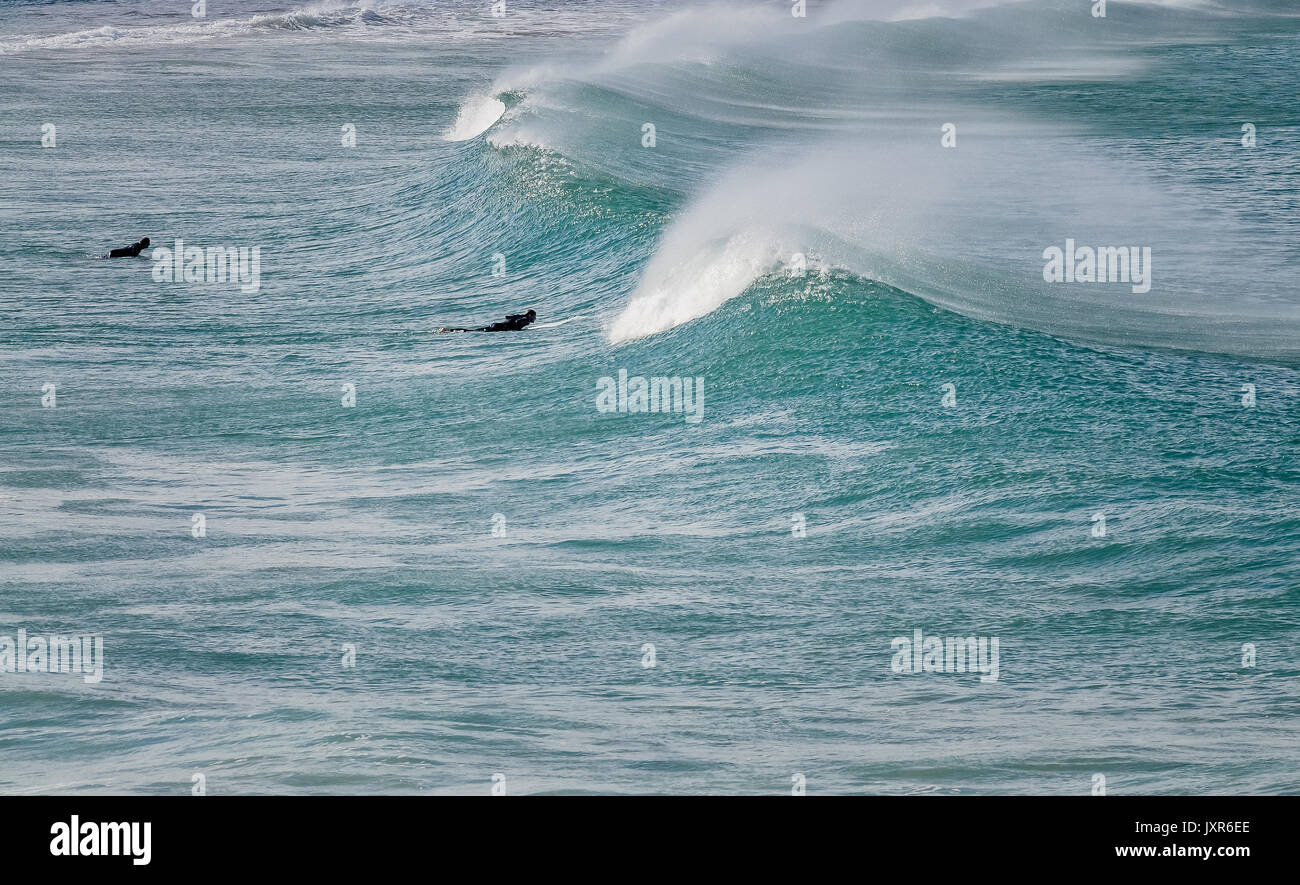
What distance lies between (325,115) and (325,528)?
28.1m

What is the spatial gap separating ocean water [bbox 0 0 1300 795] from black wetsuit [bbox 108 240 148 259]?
0.58 ft

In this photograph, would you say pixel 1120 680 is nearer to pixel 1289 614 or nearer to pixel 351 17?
pixel 1289 614

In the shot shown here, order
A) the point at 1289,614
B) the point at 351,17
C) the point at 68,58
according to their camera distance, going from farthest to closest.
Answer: the point at 351,17, the point at 68,58, the point at 1289,614

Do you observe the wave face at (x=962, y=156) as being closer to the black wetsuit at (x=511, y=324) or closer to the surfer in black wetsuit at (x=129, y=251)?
the black wetsuit at (x=511, y=324)

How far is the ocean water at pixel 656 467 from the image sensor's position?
9.98 metres

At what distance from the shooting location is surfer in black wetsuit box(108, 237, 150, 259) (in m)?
25.2

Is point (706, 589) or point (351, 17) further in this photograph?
point (351, 17)

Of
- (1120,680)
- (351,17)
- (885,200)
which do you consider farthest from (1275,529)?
(351,17)

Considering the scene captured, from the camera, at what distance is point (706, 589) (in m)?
12.5

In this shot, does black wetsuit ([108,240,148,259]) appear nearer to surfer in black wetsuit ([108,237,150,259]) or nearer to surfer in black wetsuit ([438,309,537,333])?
surfer in black wetsuit ([108,237,150,259])

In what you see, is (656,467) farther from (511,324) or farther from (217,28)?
(217,28)

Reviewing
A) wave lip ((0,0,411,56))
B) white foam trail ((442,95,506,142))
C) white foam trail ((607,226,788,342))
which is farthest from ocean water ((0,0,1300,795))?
wave lip ((0,0,411,56))

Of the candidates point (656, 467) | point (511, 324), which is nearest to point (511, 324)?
point (511, 324)
